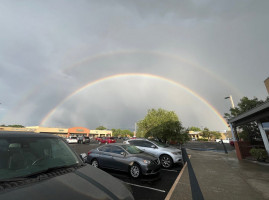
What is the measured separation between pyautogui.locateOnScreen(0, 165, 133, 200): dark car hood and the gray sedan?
4498 mm

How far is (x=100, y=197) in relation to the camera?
1671mm

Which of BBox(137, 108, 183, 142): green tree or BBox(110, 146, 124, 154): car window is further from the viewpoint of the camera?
BBox(137, 108, 183, 142): green tree

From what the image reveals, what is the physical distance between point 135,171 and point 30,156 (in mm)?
5109

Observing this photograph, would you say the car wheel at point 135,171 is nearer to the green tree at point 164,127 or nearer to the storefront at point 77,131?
the green tree at point 164,127

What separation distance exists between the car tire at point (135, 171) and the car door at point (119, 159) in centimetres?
29

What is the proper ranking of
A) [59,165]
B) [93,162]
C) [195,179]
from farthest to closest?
[93,162], [195,179], [59,165]

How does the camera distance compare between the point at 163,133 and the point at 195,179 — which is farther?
the point at 163,133

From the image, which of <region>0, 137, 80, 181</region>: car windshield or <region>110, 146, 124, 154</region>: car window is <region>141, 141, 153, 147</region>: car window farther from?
<region>0, 137, 80, 181</region>: car windshield

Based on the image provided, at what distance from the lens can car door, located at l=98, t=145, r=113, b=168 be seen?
23.9ft

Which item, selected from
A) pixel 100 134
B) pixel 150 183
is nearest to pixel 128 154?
pixel 150 183

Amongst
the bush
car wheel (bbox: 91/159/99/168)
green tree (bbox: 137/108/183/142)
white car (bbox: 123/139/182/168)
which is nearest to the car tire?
car wheel (bbox: 91/159/99/168)

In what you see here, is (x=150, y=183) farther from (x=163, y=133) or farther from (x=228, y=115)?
(x=228, y=115)

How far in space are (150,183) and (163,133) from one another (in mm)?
13103

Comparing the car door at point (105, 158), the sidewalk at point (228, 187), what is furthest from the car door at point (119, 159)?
the sidewalk at point (228, 187)
